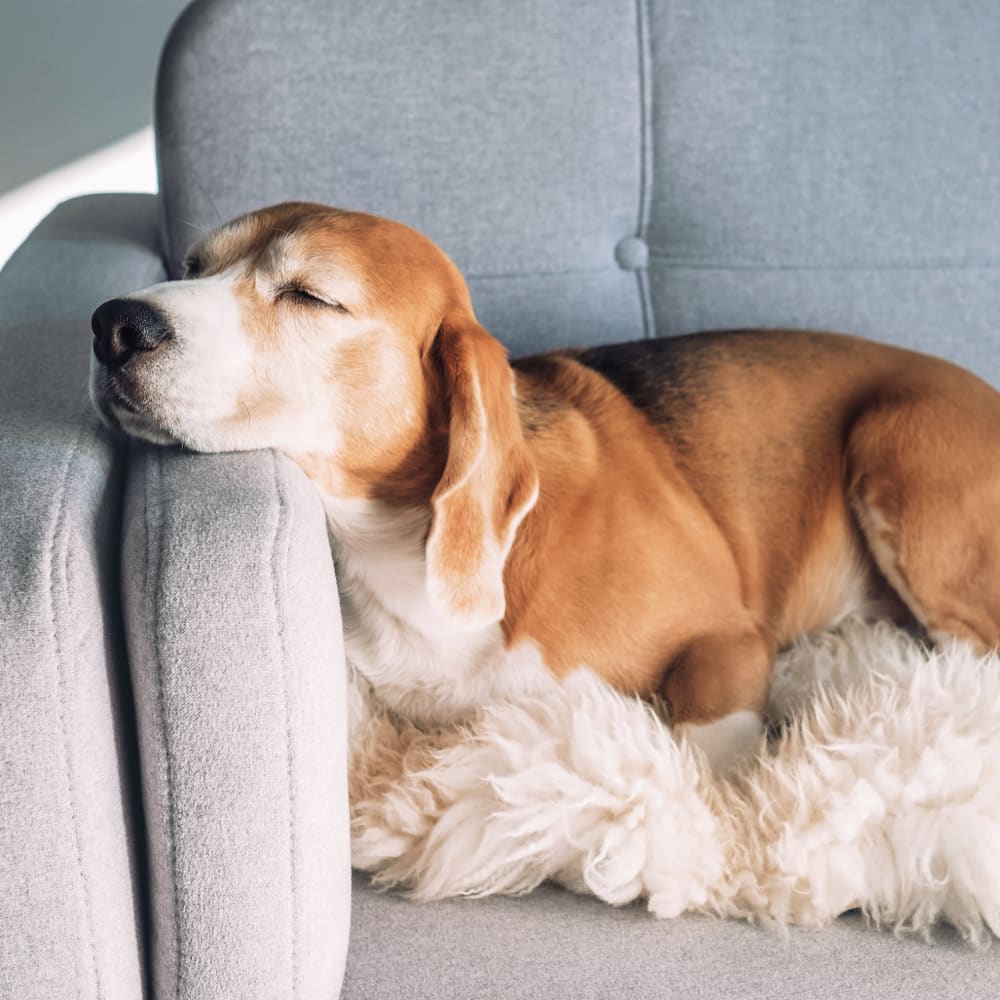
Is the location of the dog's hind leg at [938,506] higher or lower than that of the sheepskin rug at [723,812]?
higher

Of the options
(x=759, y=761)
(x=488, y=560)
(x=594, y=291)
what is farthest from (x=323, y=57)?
(x=759, y=761)

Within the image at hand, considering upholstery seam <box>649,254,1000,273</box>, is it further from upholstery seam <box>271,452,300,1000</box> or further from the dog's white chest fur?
upholstery seam <box>271,452,300,1000</box>

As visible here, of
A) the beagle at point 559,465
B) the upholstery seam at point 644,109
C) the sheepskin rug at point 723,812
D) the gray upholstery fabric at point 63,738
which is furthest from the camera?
the upholstery seam at point 644,109

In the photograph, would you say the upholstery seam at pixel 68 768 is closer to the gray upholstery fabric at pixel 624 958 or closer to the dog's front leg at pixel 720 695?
the gray upholstery fabric at pixel 624 958

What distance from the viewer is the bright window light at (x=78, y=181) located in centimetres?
312

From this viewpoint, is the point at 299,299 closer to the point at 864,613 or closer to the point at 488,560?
the point at 488,560

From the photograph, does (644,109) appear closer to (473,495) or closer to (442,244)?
(442,244)

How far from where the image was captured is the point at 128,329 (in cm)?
130

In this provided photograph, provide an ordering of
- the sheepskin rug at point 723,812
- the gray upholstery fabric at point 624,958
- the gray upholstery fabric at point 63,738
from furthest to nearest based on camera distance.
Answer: the sheepskin rug at point 723,812 → the gray upholstery fabric at point 624,958 → the gray upholstery fabric at point 63,738

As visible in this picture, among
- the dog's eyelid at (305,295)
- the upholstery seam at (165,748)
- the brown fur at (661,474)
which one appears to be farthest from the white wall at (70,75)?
the upholstery seam at (165,748)

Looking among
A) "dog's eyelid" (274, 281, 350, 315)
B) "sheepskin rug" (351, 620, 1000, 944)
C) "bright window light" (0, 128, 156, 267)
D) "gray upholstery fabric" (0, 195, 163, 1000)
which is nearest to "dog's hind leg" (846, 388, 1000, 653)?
"sheepskin rug" (351, 620, 1000, 944)

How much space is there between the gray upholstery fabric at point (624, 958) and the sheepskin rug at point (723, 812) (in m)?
0.02

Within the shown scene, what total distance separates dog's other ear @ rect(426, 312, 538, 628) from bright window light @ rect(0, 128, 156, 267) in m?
2.10

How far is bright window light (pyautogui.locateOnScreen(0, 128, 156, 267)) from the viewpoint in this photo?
3125 millimetres
